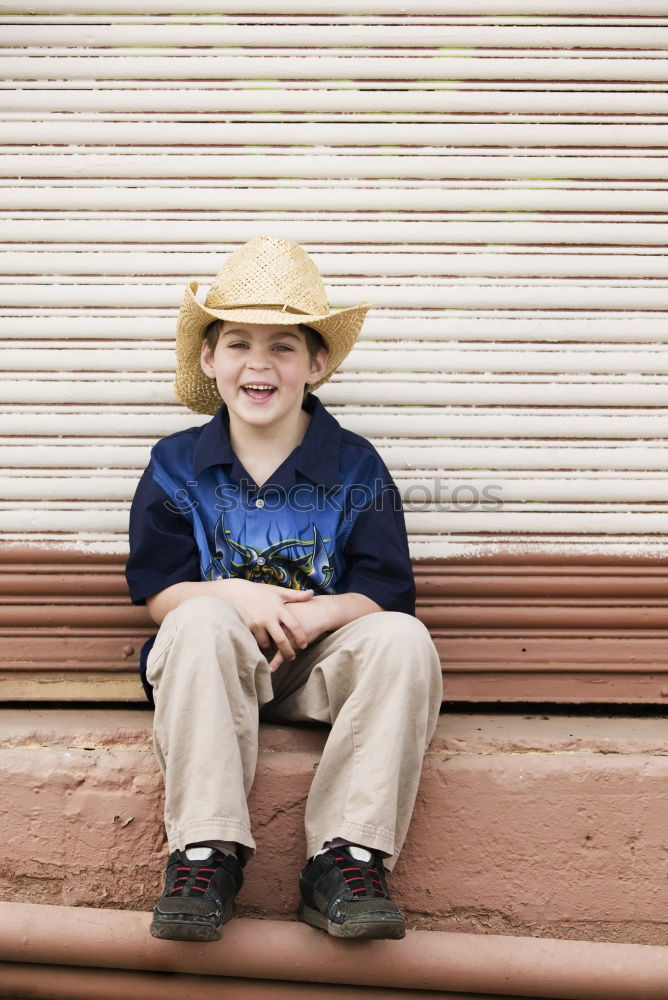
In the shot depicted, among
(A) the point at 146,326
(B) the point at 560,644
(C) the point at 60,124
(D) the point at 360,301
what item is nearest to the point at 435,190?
(D) the point at 360,301

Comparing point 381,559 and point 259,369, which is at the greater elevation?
point 259,369

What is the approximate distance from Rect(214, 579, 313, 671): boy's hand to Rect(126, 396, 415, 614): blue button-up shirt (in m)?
0.16

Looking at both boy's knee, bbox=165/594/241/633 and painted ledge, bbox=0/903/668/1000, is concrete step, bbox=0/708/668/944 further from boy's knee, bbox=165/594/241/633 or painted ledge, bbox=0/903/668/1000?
boy's knee, bbox=165/594/241/633

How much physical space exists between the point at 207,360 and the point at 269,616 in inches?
30.4

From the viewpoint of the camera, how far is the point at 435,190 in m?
2.77

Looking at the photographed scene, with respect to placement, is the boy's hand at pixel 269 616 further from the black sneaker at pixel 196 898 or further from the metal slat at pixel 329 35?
the metal slat at pixel 329 35

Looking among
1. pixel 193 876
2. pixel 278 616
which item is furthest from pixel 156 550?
pixel 193 876

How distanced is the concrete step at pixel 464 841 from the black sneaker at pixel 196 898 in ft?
1.05

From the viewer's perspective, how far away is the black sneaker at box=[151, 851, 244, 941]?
180 cm

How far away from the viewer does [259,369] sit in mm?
2410

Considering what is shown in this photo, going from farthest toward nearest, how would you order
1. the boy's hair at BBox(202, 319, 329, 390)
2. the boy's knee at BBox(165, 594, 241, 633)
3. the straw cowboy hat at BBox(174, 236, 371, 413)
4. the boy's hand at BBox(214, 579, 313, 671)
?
the boy's hair at BBox(202, 319, 329, 390) → the straw cowboy hat at BBox(174, 236, 371, 413) → the boy's hand at BBox(214, 579, 313, 671) → the boy's knee at BBox(165, 594, 241, 633)

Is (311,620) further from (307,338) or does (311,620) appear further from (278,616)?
(307,338)

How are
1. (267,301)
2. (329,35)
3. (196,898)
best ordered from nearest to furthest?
1. (196,898)
2. (267,301)
3. (329,35)

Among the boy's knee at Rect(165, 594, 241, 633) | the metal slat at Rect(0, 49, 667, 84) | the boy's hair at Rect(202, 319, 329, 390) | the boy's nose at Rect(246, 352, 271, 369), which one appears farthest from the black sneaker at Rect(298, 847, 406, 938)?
the metal slat at Rect(0, 49, 667, 84)
